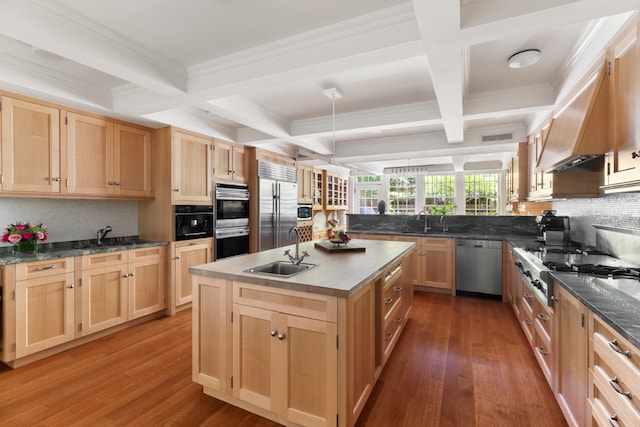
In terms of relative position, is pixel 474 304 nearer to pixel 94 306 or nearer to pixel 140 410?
pixel 140 410

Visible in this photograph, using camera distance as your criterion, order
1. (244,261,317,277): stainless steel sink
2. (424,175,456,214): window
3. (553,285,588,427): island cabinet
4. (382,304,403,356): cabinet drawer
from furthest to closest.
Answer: (424,175,456,214): window < (382,304,403,356): cabinet drawer < (244,261,317,277): stainless steel sink < (553,285,588,427): island cabinet

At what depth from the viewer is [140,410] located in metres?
1.91

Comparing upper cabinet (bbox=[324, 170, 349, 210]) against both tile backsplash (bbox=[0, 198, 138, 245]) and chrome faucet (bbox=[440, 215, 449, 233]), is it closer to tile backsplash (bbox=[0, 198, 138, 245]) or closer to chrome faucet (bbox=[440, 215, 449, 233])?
chrome faucet (bbox=[440, 215, 449, 233])

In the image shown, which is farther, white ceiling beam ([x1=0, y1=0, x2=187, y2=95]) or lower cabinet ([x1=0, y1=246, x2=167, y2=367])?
lower cabinet ([x1=0, y1=246, x2=167, y2=367])

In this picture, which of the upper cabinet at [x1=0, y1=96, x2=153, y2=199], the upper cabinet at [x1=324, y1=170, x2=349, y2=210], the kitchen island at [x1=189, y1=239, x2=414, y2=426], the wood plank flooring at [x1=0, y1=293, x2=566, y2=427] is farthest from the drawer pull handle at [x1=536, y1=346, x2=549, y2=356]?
the upper cabinet at [x1=324, y1=170, x2=349, y2=210]

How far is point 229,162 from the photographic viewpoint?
4297mm

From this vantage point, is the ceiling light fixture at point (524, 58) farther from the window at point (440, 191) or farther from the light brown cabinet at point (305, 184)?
the window at point (440, 191)

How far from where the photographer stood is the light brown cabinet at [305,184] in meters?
5.94

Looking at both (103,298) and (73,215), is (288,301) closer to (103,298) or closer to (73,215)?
(103,298)

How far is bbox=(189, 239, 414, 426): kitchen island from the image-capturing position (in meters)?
1.57

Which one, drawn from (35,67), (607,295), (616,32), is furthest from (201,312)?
(616,32)

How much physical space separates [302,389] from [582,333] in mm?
1467

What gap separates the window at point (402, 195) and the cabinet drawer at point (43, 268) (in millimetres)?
7240

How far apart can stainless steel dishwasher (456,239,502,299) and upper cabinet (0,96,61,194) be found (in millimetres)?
4825
